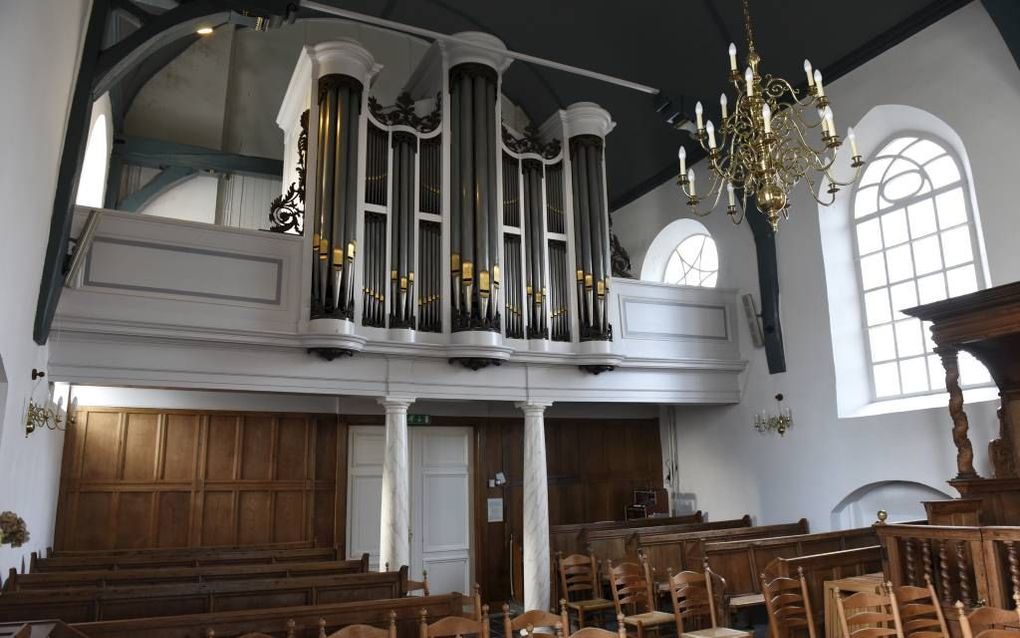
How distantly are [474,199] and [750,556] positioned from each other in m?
5.11

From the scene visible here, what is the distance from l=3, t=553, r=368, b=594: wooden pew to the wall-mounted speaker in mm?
6208

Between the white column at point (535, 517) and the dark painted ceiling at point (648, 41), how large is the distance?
14.8ft

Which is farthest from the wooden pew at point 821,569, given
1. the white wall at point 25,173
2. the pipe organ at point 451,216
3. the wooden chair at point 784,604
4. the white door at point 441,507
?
the white wall at point 25,173

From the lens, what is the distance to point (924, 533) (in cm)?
546

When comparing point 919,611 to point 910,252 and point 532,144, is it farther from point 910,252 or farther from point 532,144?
point 532,144

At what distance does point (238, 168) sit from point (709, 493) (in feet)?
28.4

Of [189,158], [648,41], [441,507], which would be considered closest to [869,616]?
[441,507]

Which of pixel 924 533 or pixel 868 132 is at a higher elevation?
pixel 868 132

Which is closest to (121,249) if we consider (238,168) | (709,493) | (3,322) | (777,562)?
(3,322)

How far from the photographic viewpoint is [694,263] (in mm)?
12312

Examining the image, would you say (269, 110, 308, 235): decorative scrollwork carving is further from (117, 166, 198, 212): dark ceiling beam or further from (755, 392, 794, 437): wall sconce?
(755, 392, 794, 437): wall sconce

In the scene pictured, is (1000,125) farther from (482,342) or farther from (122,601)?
(122,601)

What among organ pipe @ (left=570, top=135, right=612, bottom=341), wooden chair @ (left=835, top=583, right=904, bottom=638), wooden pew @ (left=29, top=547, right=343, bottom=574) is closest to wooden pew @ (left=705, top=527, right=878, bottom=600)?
wooden chair @ (left=835, top=583, right=904, bottom=638)

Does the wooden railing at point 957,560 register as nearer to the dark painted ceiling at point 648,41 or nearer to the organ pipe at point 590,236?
the organ pipe at point 590,236
